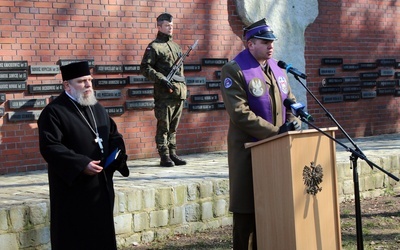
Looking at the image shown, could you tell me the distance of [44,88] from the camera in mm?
10188

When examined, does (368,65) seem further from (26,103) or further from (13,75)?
(13,75)

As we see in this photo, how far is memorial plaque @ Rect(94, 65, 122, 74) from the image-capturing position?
35.3 ft

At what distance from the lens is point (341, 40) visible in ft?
47.2

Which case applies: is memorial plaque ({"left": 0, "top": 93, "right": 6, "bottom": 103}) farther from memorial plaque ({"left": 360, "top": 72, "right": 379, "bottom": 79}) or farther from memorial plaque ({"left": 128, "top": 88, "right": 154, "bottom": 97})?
memorial plaque ({"left": 360, "top": 72, "right": 379, "bottom": 79})

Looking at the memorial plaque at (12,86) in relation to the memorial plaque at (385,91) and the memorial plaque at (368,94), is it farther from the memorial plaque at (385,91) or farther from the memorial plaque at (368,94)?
the memorial plaque at (385,91)

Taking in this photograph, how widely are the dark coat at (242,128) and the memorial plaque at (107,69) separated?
4846mm

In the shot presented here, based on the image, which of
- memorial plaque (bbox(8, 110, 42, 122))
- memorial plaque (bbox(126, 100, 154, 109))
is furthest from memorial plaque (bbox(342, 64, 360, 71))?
memorial plaque (bbox(8, 110, 42, 122))

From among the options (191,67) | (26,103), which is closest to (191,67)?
(191,67)

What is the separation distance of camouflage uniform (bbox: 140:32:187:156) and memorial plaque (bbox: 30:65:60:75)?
3.80 ft

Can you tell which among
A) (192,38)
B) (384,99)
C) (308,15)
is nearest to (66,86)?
(192,38)

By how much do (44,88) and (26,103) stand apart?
33cm

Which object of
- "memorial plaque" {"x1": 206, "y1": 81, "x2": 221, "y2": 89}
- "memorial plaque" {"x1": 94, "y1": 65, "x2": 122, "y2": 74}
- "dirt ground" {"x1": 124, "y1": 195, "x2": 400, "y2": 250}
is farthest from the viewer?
"memorial plaque" {"x1": 206, "y1": 81, "x2": 221, "y2": 89}

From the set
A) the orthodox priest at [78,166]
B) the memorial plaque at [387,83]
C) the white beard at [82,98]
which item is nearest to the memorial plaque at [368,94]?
the memorial plaque at [387,83]

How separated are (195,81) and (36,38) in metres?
2.83
